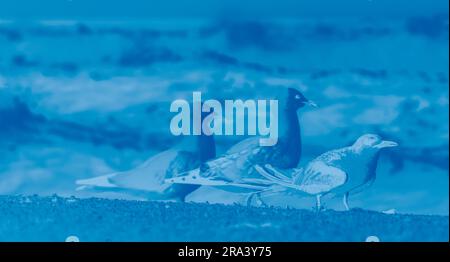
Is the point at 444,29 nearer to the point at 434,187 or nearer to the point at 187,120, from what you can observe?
the point at 434,187

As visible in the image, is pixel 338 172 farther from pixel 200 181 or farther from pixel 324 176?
pixel 200 181

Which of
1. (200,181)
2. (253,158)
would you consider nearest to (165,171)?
(200,181)

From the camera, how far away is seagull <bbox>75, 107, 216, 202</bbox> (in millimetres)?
2127

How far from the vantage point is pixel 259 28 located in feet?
6.93

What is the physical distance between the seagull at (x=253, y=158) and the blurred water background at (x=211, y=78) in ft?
0.09

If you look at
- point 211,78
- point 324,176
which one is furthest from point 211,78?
point 324,176

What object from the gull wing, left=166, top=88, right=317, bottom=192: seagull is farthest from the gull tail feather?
the gull wing

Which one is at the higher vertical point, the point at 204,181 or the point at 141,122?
the point at 141,122

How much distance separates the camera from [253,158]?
6.98ft

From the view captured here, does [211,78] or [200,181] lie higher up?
[211,78]

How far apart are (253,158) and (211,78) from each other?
0.24 meters

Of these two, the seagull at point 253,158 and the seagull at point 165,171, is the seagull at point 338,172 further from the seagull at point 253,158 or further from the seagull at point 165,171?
the seagull at point 165,171
